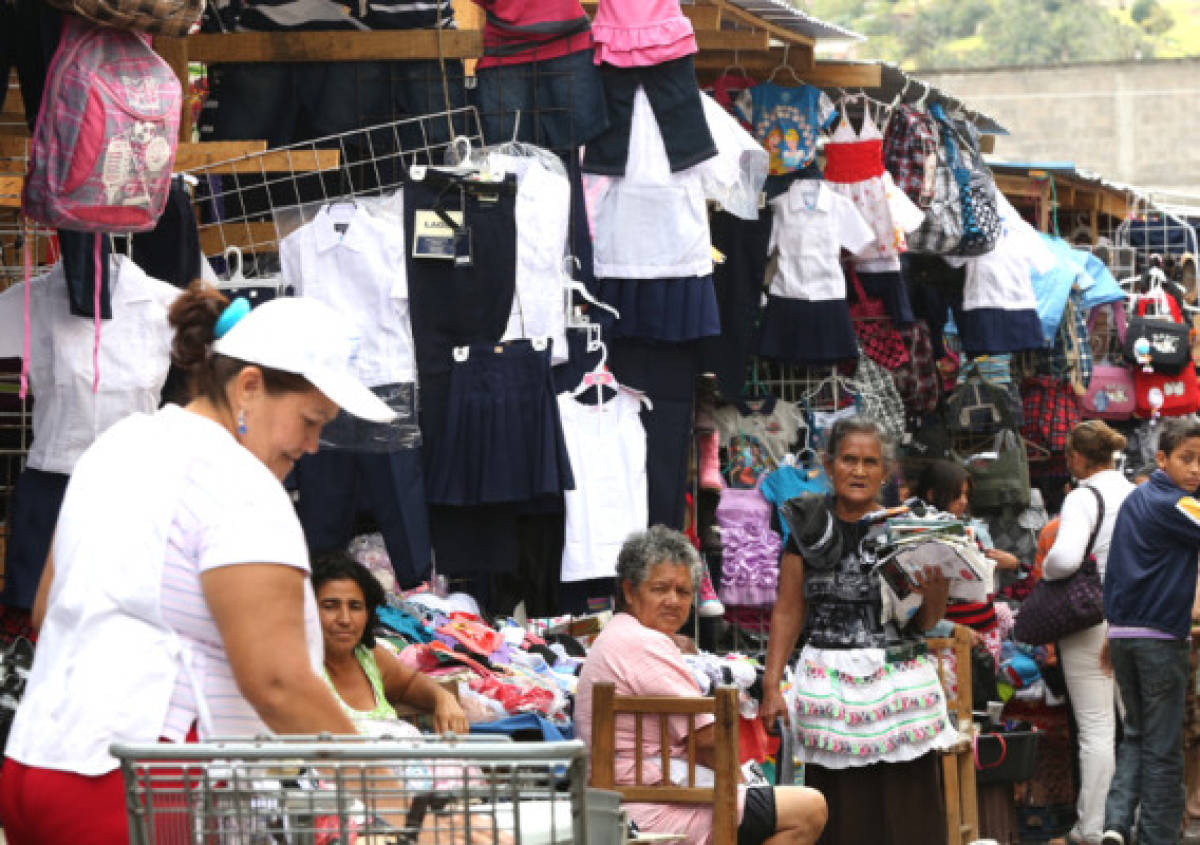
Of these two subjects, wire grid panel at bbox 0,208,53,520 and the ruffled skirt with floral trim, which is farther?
the ruffled skirt with floral trim

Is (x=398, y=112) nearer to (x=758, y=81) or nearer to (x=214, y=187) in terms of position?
(x=214, y=187)

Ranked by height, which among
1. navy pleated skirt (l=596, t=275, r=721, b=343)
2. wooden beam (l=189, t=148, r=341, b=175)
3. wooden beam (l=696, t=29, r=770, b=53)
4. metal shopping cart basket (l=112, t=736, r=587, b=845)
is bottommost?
navy pleated skirt (l=596, t=275, r=721, b=343)

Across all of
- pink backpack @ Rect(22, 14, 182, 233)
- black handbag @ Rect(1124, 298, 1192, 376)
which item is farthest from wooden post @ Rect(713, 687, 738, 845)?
black handbag @ Rect(1124, 298, 1192, 376)

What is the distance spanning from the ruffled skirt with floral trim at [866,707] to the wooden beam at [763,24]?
10.6 ft

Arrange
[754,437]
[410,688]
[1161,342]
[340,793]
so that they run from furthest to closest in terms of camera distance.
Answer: [1161,342] → [754,437] → [410,688] → [340,793]

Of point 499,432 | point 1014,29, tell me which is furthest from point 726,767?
point 1014,29

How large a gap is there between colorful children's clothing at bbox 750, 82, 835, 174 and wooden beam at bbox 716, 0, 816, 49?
0.22 m

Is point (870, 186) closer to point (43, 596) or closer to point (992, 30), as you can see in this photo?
point (43, 596)

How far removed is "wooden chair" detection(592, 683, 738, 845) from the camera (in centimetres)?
577

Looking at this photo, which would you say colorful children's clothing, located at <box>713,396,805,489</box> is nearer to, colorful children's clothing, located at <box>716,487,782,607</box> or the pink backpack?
colorful children's clothing, located at <box>716,487,782,607</box>

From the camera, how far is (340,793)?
118 inches

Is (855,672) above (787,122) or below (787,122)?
below

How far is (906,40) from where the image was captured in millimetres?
75000

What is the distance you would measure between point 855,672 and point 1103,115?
2762 centimetres
